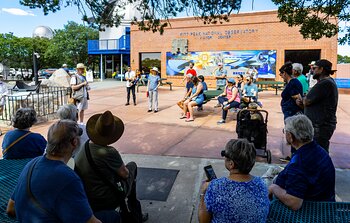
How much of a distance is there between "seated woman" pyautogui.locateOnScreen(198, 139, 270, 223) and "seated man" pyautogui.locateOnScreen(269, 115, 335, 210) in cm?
46

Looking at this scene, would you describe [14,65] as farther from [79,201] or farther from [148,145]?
[79,201]

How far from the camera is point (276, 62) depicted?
20.5 metres

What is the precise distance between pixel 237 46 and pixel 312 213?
2028cm

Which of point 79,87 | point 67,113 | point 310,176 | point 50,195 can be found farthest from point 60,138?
point 79,87

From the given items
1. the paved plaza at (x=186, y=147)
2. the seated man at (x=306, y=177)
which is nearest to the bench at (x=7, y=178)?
the paved plaza at (x=186, y=147)

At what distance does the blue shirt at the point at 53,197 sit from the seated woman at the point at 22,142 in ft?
5.42

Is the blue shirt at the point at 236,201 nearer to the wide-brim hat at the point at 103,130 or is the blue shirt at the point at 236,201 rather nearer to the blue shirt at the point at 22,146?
the wide-brim hat at the point at 103,130

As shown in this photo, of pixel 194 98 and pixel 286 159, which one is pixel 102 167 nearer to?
pixel 286 159

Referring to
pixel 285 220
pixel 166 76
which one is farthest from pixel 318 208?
pixel 166 76

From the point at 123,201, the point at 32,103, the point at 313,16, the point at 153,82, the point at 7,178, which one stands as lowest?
the point at 123,201

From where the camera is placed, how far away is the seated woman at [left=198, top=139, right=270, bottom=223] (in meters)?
1.95

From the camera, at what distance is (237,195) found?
195 cm

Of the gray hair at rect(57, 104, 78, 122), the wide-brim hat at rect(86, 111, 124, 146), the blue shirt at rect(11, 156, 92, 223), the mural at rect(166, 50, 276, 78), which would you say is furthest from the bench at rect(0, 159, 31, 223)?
the mural at rect(166, 50, 276, 78)

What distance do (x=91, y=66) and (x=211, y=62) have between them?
25.4 m
